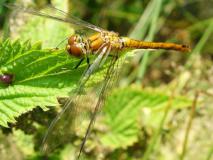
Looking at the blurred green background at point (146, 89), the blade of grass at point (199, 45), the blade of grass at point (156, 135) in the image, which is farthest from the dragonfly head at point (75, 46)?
the blade of grass at point (199, 45)

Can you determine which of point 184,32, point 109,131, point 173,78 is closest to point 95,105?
point 109,131

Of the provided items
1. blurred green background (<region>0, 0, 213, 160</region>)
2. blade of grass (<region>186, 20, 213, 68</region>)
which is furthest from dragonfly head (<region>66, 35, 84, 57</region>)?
blade of grass (<region>186, 20, 213, 68</region>)

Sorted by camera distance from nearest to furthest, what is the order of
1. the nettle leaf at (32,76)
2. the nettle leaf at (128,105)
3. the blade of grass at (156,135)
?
the nettle leaf at (32,76) < the blade of grass at (156,135) < the nettle leaf at (128,105)

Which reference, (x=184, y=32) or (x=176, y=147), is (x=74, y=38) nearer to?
(x=176, y=147)

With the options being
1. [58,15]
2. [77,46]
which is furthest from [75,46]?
[58,15]

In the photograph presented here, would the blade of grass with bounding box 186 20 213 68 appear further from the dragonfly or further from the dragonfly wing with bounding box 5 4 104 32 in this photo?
the dragonfly wing with bounding box 5 4 104 32

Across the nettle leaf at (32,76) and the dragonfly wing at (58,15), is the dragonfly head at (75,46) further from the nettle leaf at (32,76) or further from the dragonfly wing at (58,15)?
the dragonfly wing at (58,15)
